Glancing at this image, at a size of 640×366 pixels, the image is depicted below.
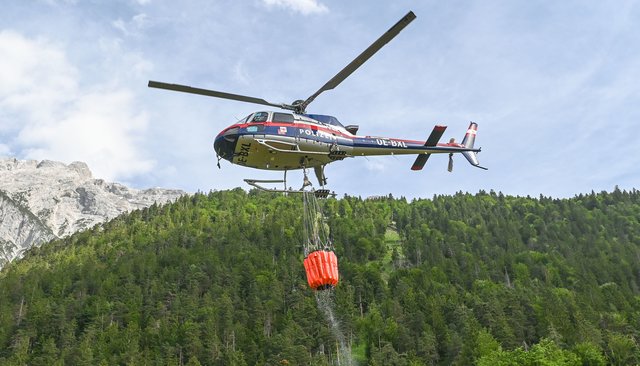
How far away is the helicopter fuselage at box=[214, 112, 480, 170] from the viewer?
3009 cm

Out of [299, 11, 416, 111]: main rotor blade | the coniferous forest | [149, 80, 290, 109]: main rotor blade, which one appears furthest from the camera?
the coniferous forest

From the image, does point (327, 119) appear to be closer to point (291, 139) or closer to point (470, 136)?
point (291, 139)

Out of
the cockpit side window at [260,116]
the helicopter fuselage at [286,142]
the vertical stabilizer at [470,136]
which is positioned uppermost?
the vertical stabilizer at [470,136]

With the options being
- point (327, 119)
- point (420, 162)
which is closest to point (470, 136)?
point (420, 162)

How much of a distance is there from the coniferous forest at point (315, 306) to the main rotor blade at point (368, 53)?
49.0 m

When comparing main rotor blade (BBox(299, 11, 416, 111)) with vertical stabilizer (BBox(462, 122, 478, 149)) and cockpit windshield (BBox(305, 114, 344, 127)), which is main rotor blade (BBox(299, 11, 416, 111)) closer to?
cockpit windshield (BBox(305, 114, 344, 127))

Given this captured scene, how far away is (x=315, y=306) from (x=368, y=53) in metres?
97.0

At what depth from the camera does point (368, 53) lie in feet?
87.2

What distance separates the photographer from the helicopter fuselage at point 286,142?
30.1 metres

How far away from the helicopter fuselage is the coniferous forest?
4492cm

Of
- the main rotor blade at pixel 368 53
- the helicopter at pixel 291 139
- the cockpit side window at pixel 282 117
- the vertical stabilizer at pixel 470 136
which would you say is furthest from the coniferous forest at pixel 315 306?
the main rotor blade at pixel 368 53

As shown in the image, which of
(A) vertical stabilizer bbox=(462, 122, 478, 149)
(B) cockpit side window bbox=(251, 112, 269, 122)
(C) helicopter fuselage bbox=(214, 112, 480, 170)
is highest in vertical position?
(A) vertical stabilizer bbox=(462, 122, 478, 149)

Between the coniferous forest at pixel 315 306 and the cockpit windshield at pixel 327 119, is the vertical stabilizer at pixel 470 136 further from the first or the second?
the coniferous forest at pixel 315 306

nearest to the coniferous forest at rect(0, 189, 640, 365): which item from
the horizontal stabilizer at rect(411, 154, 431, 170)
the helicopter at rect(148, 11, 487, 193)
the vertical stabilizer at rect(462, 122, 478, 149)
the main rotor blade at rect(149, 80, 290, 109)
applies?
the vertical stabilizer at rect(462, 122, 478, 149)
